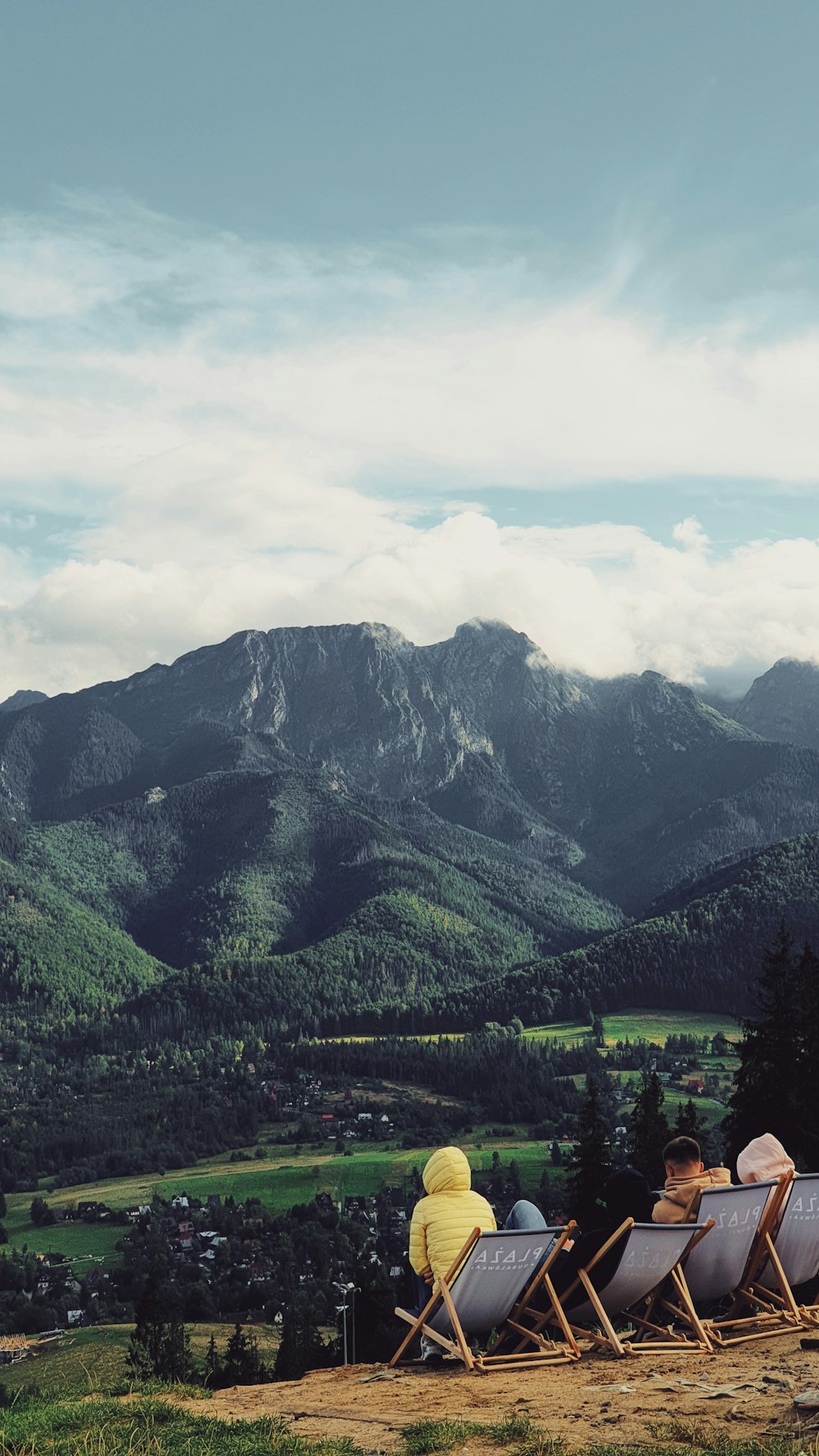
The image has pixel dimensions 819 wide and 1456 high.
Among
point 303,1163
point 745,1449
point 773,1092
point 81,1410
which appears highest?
point 745,1449

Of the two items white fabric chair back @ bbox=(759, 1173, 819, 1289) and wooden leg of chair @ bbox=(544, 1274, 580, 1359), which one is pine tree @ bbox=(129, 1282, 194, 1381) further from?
wooden leg of chair @ bbox=(544, 1274, 580, 1359)

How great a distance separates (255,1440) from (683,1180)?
5.59 m

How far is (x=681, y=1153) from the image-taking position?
1291cm

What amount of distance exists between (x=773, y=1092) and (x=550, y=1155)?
131 m

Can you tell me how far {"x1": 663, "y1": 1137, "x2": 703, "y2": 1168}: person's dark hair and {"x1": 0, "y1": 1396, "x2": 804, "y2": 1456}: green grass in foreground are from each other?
4.11 meters

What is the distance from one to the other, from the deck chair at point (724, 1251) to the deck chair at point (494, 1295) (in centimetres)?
136

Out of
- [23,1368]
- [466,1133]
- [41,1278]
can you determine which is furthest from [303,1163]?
[23,1368]

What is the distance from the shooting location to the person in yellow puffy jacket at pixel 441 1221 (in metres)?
12.1

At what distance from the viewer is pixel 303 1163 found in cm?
18375

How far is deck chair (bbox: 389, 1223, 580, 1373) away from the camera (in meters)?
11.5

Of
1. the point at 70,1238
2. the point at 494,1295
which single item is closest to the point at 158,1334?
the point at 494,1295

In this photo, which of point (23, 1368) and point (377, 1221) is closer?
point (23, 1368)

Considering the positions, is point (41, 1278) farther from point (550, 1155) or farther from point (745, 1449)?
point (745, 1449)

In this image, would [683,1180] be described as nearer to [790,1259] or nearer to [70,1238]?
[790,1259]
